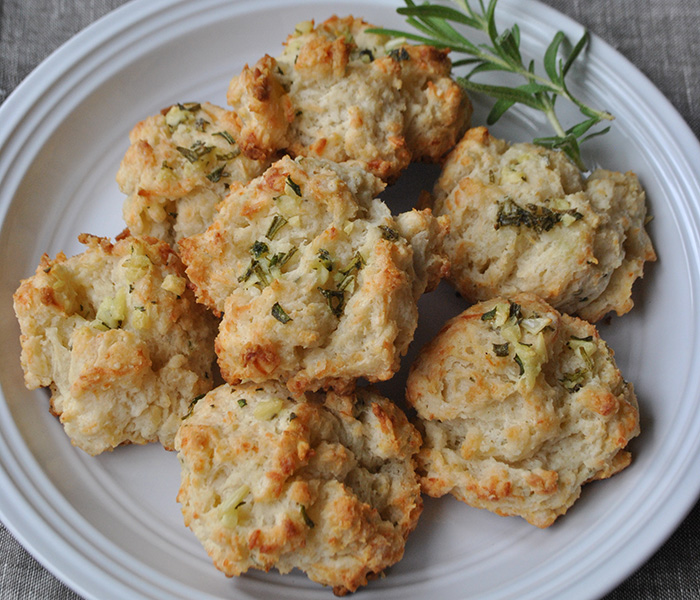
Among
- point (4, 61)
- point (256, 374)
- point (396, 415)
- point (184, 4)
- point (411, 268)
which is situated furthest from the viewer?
point (4, 61)

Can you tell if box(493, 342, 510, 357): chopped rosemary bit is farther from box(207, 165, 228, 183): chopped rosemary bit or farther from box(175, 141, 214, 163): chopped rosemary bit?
box(175, 141, 214, 163): chopped rosemary bit

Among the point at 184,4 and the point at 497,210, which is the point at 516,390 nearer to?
the point at 497,210

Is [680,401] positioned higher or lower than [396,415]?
lower

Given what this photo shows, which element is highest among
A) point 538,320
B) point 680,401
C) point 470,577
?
point 538,320

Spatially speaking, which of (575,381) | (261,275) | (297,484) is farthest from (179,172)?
(575,381)

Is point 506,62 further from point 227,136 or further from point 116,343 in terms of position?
point 116,343

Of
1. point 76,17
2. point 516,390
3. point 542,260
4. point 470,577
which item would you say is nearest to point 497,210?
point 542,260
